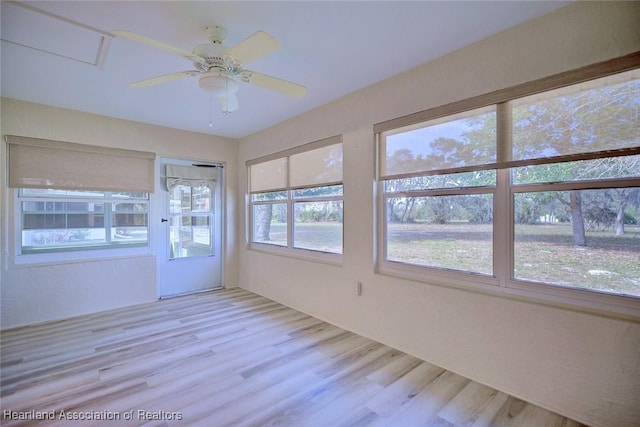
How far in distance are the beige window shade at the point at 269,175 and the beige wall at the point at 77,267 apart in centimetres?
84

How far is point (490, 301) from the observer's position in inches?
82.5

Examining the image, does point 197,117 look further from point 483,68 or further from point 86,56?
point 483,68

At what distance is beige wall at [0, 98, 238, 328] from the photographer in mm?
Answer: 3168

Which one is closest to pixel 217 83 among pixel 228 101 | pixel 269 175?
pixel 228 101

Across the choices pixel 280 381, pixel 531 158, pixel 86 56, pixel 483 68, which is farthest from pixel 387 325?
pixel 86 56

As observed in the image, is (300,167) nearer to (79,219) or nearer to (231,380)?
(231,380)

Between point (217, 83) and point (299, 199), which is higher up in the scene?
point (217, 83)

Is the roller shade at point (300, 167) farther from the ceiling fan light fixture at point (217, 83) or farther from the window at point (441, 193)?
the ceiling fan light fixture at point (217, 83)

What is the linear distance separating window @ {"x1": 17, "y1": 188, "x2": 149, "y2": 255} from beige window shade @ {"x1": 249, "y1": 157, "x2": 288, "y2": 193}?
4.91 ft

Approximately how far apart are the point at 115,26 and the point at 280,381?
2679 millimetres

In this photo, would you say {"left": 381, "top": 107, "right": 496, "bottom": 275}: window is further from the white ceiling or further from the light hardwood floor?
the light hardwood floor

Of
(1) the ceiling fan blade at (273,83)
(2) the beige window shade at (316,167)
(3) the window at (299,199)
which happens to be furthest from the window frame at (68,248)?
(1) the ceiling fan blade at (273,83)

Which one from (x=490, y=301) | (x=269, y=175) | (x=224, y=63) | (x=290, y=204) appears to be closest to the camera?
(x=224, y=63)

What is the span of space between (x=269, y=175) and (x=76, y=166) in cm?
231
